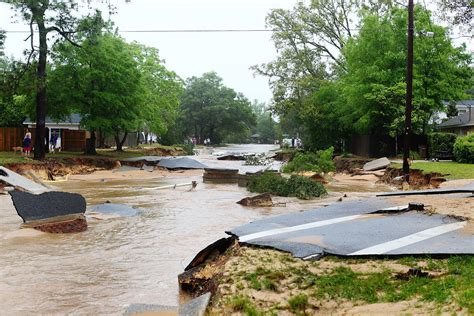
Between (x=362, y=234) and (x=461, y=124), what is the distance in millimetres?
36319

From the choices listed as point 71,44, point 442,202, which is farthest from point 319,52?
point 442,202

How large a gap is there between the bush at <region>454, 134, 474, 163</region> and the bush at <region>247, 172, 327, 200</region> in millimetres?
10729

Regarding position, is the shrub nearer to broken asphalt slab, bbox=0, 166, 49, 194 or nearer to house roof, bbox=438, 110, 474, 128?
broken asphalt slab, bbox=0, 166, 49, 194

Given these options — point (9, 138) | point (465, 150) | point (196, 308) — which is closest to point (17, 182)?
point (196, 308)

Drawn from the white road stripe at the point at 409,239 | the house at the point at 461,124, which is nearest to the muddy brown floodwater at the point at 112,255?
the white road stripe at the point at 409,239

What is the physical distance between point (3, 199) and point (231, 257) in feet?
43.3

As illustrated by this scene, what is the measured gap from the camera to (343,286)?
5219mm

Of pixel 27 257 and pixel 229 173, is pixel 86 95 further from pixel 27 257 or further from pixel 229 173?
pixel 27 257

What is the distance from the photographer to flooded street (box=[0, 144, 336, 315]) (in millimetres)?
6895

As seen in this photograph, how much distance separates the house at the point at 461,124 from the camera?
38.4 m

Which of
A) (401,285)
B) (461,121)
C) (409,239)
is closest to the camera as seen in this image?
(401,285)

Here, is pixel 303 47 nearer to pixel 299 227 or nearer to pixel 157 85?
pixel 157 85

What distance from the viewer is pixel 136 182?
25969 mm

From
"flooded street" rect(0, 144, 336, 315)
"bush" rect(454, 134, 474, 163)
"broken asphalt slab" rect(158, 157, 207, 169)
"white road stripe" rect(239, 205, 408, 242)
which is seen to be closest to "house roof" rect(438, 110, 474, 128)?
"bush" rect(454, 134, 474, 163)
